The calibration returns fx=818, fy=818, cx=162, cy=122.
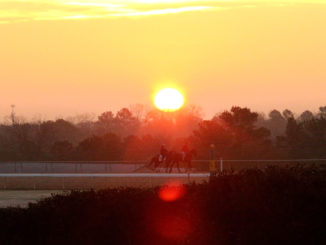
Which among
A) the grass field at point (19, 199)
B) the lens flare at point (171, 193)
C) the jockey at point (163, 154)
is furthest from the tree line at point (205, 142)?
the lens flare at point (171, 193)

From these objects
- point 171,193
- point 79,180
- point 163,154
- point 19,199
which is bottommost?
point 19,199

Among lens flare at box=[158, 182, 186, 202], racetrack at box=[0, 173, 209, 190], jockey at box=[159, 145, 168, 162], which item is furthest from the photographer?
jockey at box=[159, 145, 168, 162]

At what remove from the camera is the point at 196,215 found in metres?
12.2

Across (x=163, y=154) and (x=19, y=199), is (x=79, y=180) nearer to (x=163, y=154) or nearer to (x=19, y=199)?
(x=163, y=154)

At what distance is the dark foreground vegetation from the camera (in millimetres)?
11562

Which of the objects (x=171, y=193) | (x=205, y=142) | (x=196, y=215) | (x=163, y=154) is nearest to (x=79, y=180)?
(x=163, y=154)

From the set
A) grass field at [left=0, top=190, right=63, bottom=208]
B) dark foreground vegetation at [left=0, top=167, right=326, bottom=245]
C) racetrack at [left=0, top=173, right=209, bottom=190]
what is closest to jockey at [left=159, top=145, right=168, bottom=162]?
racetrack at [left=0, top=173, right=209, bottom=190]

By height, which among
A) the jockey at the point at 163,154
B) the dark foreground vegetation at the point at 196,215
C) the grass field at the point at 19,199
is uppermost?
the jockey at the point at 163,154

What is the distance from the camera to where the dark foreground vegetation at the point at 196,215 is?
11562 mm

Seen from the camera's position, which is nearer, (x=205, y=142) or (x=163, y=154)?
(x=163, y=154)

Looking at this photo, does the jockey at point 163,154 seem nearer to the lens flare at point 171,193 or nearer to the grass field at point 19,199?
the grass field at point 19,199

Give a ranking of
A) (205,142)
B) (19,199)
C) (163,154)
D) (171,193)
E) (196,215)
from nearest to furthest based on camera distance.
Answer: (196,215), (171,193), (19,199), (163,154), (205,142)

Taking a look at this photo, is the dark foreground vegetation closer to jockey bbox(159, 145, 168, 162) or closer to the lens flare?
the lens flare

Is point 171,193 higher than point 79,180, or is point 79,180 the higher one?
point 171,193
